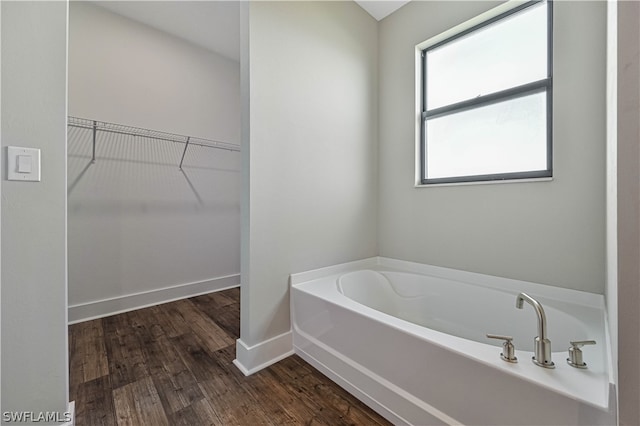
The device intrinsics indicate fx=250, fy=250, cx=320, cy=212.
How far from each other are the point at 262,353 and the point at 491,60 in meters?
2.61

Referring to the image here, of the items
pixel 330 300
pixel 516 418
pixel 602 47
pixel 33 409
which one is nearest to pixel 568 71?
pixel 602 47

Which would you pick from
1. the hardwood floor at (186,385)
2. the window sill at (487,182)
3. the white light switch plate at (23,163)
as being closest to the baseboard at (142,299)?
the hardwood floor at (186,385)

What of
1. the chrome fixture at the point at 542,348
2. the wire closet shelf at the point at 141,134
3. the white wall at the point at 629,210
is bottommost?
the chrome fixture at the point at 542,348

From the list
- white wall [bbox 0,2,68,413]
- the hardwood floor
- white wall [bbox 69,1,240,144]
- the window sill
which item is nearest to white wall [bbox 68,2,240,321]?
white wall [bbox 69,1,240,144]

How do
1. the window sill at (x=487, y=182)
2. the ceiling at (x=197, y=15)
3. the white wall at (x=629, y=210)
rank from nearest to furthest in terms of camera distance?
the white wall at (x=629, y=210) → the window sill at (x=487, y=182) → the ceiling at (x=197, y=15)

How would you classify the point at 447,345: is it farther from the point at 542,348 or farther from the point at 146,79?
the point at 146,79

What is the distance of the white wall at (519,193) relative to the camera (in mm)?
1388

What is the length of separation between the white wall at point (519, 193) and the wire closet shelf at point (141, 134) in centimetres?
196

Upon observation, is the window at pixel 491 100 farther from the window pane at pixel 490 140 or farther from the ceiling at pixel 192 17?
the ceiling at pixel 192 17

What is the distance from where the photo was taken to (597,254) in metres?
1.38

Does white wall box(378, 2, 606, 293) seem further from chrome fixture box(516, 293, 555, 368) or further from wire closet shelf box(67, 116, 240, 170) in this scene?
wire closet shelf box(67, 116, 240, 170)

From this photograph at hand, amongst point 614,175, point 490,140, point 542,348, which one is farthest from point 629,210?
point 490,140

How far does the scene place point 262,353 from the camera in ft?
5.29

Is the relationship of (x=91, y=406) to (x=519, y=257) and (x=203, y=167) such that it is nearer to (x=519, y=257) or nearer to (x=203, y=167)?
(x=203, y=167)
